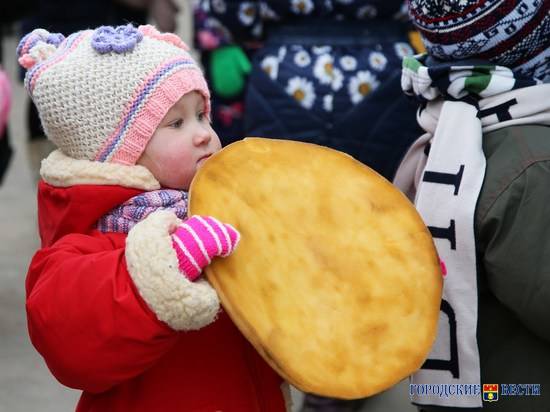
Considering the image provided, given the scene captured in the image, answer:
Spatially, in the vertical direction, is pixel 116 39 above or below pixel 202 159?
above

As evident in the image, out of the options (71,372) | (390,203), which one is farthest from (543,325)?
(71,372)

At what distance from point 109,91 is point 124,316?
48 centimetres

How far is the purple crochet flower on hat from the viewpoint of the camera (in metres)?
1.85

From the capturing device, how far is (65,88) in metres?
1.85

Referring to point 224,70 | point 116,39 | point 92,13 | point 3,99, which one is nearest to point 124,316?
point 116,39

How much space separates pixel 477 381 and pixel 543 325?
0.20 meters

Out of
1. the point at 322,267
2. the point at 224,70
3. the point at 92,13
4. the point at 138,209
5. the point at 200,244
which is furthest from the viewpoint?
the point at 92,13

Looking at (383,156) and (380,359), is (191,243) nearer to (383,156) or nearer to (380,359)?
(380,359)

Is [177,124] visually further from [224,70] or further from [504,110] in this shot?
[224,70]

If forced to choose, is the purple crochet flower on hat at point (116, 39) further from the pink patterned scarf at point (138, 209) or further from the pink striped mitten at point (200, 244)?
the pink striped mitten at point (200, 244)

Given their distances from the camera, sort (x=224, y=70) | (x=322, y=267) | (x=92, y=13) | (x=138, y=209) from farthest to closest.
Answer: (x=92, y=13)
(x=224, y=70)
(x=138, y=209)
(x=322, y=267)

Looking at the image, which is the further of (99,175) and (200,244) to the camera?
(99,175)

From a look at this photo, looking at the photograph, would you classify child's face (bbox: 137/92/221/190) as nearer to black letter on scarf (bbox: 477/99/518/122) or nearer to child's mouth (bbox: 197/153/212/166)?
child's mouth (bbox: 197/153/212/166)

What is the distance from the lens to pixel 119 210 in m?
1.86
